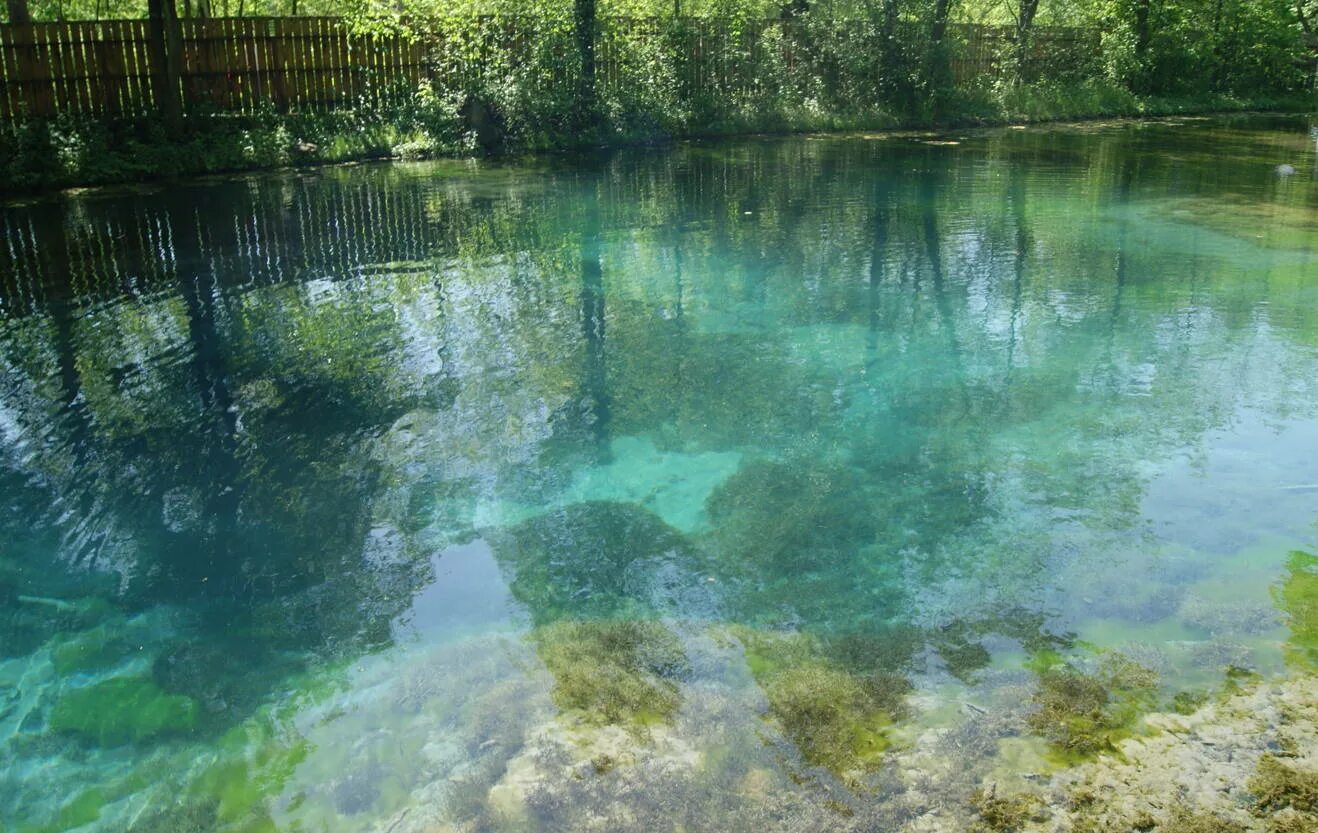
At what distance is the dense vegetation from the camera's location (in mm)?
15602

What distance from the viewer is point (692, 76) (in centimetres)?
2078

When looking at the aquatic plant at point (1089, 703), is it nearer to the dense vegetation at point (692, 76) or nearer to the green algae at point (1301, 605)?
the green algae at point (1301, 605)

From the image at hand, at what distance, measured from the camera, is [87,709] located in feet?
13.4

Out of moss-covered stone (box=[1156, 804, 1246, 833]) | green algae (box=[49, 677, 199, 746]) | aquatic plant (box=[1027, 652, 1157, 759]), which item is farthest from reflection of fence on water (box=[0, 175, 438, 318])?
moss-covered stone (box=[1156, 804, 1246, 833])

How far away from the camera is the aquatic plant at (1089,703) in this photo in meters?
3.69

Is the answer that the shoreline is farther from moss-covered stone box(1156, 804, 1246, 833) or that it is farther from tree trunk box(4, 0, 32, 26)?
moss-covered stone box(1156, 804, 1246, 833)

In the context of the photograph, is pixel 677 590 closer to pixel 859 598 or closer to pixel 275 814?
pixel 859 598

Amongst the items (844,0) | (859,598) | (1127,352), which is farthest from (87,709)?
(844,0)

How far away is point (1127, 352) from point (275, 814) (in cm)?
656

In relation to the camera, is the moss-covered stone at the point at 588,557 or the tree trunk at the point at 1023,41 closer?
the moss-covered stone at the point at 588,557

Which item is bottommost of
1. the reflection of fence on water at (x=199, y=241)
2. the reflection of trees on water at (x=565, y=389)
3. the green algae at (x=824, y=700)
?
the green algae at (x=824, y=700)

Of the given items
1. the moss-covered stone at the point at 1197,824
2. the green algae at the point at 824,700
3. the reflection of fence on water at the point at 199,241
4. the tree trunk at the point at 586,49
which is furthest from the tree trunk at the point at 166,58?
the moss-covered stone at the point at 1197,824

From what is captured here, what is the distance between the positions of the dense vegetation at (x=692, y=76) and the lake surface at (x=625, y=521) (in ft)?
18.8

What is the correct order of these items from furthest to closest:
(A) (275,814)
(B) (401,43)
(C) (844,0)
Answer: (C) (844,0) → (B) (401,43) → (A) (275,814)
